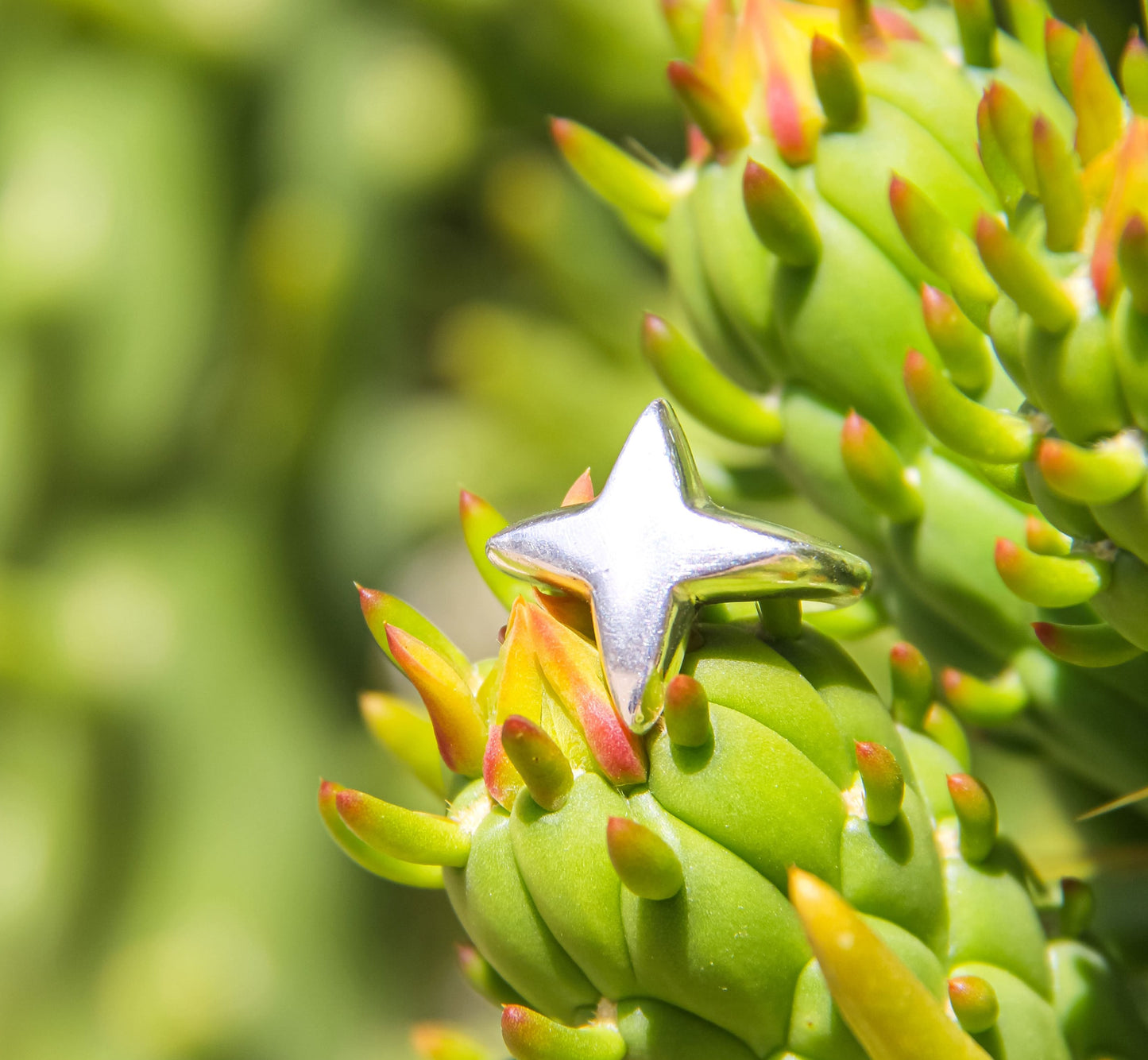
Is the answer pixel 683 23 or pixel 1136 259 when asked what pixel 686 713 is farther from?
pixel 683 23

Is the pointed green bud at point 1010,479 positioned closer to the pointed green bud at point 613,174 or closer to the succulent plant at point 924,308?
the succulent plant at point 924,308

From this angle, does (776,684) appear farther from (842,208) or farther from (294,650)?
(294,650)

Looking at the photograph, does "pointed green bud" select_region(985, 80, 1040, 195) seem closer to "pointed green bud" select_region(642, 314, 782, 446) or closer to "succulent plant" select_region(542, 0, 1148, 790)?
"succulent plant" select_region(542, 0, 1148, 790)

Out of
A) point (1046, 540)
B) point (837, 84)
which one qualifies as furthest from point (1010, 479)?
point (837, 84)

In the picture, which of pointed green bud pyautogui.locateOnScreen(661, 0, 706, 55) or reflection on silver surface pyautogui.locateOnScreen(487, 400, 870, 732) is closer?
reflection on silver surface pyautogui.locateOnScreen(487, 400, 870, 732)

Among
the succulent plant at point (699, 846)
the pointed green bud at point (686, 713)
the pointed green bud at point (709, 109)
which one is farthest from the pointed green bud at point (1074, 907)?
the pointed green bud at point (709, 109)

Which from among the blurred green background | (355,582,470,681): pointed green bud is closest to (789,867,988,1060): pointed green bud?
(355,582,470,681): pointed green bud

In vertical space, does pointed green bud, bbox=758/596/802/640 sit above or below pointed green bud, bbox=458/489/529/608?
above

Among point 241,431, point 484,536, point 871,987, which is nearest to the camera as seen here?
point 871,987

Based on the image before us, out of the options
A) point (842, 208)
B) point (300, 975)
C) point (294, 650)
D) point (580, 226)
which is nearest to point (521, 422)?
point (580, 226)
